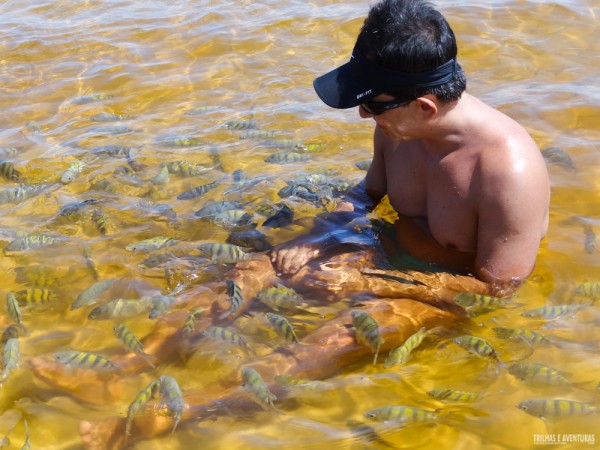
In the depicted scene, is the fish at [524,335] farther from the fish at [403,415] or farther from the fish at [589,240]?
the fish at [589,240]

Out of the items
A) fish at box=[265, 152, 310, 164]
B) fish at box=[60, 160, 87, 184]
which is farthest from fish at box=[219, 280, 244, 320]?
fish at box=[60, 160, 87, 184]

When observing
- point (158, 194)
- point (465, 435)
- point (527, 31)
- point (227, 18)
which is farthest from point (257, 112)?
point (465, 435)

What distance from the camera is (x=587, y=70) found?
8625mm

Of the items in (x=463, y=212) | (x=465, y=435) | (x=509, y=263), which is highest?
(x=463, y=212)

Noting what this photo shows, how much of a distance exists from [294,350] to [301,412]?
17.2 inches

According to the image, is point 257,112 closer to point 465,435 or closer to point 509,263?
point 509,263

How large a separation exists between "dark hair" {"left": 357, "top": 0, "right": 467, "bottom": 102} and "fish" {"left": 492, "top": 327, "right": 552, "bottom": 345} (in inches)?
61.3

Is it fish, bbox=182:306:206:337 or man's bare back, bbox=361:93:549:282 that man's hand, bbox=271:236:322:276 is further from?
man's bare back, bbox=361:93:549:282

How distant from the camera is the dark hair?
146 inches

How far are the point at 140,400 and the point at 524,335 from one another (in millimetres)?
2279

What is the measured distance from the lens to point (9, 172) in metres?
6.62

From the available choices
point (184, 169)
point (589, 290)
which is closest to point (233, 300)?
point (589, 290)

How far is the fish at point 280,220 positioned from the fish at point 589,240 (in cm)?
225

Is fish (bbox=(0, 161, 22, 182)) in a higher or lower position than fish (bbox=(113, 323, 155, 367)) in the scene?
higher
